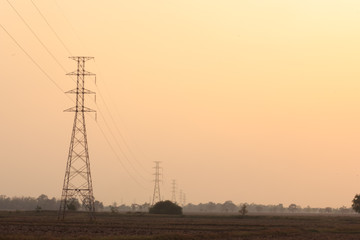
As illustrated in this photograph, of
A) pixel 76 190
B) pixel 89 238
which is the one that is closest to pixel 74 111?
pixel 76 190

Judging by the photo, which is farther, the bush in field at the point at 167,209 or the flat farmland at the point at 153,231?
the bush in field at the point at 167,209

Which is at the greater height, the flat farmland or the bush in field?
the bush in field

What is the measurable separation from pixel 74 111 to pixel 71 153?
728 centimetres

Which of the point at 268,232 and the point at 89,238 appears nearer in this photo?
the point at 89,238

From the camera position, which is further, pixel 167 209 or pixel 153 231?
pixel 167 209

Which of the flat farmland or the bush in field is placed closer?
the flat farmland

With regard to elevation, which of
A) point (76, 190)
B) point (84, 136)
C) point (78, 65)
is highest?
point (78, 65)

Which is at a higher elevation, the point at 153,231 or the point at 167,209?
the point at 167,209

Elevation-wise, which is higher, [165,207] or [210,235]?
[165,207]

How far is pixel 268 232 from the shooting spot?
258 ft

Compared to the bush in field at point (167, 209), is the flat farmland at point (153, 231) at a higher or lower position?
lower

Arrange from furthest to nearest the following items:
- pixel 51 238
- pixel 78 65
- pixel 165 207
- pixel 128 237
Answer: pixel 165 207 → pixel 78 65 → pixel 128 237 → pixel 51 238

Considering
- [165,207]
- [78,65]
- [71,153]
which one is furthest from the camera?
[165,207]

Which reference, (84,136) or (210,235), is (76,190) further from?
(210,235)
